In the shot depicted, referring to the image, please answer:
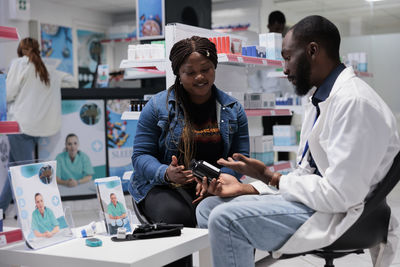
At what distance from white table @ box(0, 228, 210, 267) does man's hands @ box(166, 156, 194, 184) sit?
0.40 metres

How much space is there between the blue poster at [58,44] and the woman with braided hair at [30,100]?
231 inches

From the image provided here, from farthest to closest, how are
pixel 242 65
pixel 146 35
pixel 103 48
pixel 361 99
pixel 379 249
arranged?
pixel 103 48, pixel 146 35, pixel 242 65, pixel 379 249, pixel 361 99

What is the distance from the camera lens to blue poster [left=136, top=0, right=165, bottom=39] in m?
5.41

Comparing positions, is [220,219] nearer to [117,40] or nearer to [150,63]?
[150,63]

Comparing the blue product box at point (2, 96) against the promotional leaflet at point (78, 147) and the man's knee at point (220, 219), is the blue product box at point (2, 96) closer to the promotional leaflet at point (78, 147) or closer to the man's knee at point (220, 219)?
the man's knee at point (220, 219)

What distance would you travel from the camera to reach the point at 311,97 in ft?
6.46

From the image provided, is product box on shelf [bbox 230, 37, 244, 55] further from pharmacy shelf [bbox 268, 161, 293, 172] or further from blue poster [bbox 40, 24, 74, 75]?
blue poster [bbox 40, 24, 74, 75]

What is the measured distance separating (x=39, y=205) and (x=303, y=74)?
3.83ft

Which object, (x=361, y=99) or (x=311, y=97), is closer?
(x=361, y=99)

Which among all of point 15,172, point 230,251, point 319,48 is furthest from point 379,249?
point 15,172

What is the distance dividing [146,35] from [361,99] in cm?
404

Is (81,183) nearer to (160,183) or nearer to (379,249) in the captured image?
(160,183)

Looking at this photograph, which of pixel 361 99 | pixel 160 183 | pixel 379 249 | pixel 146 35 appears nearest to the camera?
pixel 361 99

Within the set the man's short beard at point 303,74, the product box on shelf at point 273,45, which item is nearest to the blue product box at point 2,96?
the man's short beard at point 303,74
